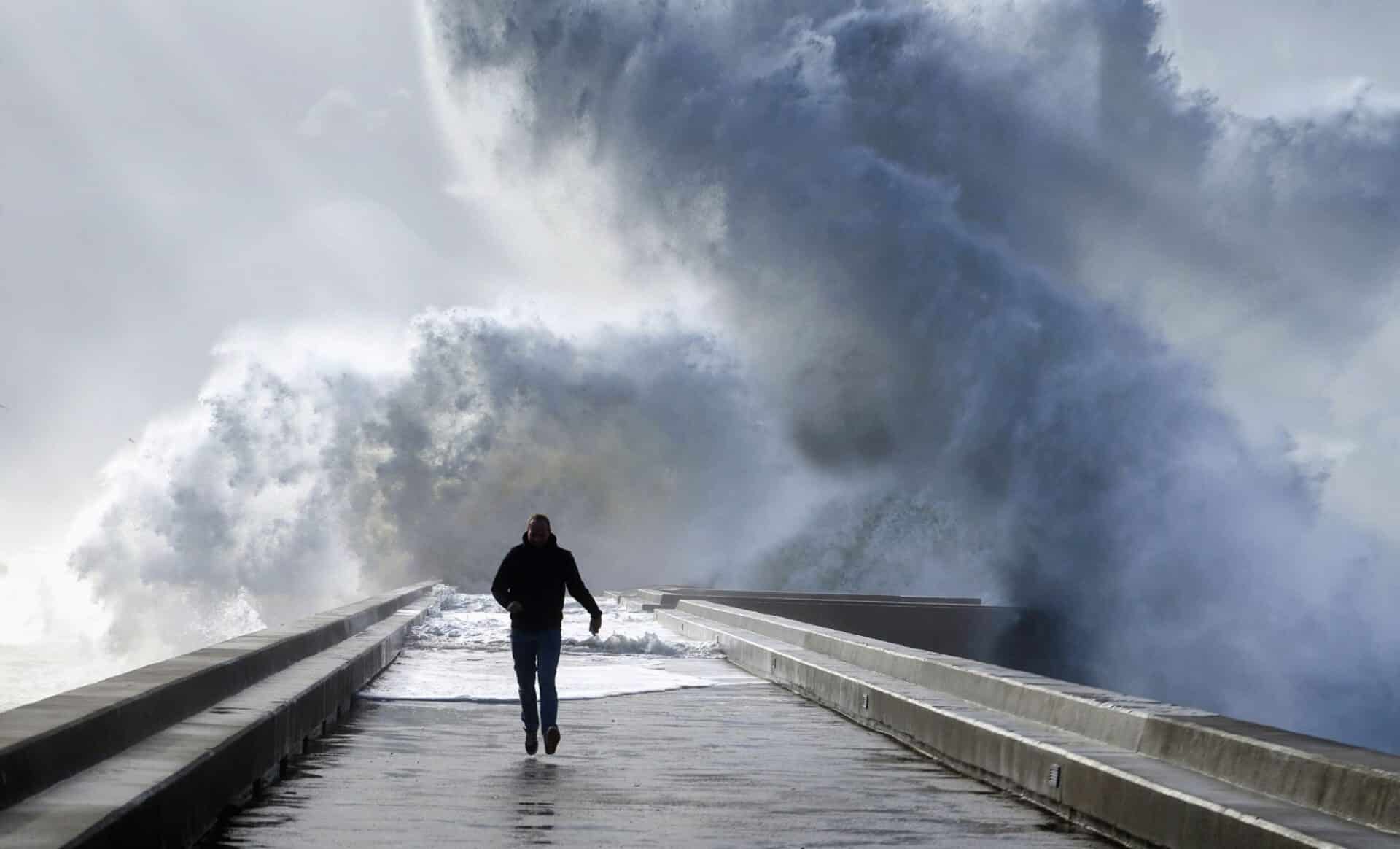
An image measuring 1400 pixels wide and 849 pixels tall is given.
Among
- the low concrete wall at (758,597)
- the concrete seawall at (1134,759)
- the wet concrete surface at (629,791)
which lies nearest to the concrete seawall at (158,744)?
the wet concrete surface at (629,791)

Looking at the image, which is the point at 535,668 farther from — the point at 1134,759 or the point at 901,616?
the point at 901,616

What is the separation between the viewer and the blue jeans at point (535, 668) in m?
13.3

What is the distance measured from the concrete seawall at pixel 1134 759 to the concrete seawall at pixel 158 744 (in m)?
4.31

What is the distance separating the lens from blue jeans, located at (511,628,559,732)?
13.3 meters

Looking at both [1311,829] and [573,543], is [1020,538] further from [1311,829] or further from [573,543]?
[1311,829]

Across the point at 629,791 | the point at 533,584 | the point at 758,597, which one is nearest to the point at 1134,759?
the point at 629,791

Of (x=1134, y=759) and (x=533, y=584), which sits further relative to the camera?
(x=533, y=584)

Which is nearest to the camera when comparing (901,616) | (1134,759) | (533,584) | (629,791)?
(1134,759)

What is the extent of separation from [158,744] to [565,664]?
566 inches

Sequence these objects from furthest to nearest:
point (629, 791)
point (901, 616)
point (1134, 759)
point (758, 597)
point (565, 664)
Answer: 1. point (758, 597)
2. point (901, 616)
3. point (565, 664)
4. point (629, 791)
5. point (1134, 759)

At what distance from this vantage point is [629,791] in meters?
11.3

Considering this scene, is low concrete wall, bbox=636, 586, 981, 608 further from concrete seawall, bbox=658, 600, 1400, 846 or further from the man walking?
the man walking

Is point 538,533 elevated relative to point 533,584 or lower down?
elevated

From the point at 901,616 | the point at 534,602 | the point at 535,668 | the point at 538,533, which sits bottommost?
the point at 535,668
